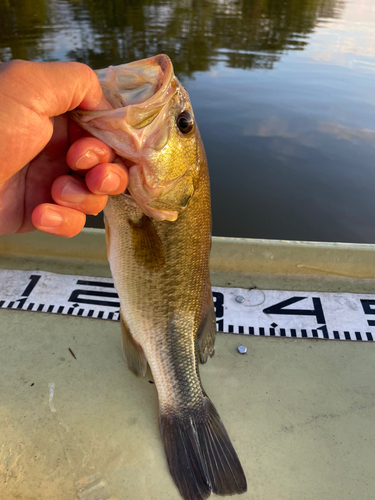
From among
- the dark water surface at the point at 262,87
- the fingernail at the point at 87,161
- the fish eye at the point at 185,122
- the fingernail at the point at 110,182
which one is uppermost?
the fish eye at the point at 185,122

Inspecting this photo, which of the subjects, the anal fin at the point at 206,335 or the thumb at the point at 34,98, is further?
the anal fin at the point at 206,335

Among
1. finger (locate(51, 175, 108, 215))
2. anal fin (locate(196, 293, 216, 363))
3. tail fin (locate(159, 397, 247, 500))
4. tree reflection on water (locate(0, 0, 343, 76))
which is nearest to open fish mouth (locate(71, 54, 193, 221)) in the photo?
finger (locate(51, 175, 108, 215))

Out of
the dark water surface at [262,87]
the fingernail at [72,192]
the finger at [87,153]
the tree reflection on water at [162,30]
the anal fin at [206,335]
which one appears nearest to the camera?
the finger at [87,153]

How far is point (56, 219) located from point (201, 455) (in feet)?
3.71

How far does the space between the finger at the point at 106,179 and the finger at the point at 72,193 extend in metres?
0.06

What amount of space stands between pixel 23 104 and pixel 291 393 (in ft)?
5.60

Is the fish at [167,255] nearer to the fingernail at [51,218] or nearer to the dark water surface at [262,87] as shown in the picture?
the fingernail at [51,218]

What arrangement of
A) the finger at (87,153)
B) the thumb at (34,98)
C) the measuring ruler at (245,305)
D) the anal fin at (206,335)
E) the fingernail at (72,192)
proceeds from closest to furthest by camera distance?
the thumb at (34,98)
the finger at (87,153)
the fingernail at (72,192)
the anal fin at (206,335)
the measuring ruler at (245,305)

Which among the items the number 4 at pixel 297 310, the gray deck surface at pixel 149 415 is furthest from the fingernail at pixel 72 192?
the number 4 at pixel 297 310

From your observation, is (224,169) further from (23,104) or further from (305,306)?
(23,104)

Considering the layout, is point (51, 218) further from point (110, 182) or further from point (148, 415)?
point (148, 415)

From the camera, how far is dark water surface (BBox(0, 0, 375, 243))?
16.0 ft

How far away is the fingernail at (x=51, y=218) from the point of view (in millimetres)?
1330

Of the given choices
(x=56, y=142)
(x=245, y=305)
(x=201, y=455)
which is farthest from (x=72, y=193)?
(x=245, y=305)
